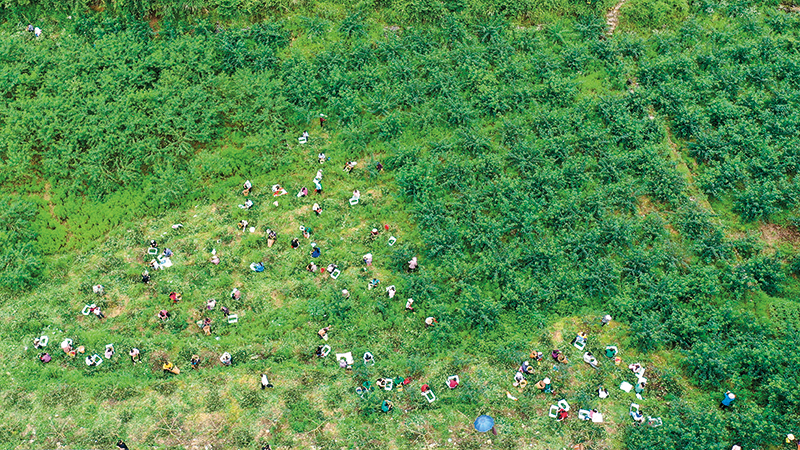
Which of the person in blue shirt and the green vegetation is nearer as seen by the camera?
the person in blue shirt

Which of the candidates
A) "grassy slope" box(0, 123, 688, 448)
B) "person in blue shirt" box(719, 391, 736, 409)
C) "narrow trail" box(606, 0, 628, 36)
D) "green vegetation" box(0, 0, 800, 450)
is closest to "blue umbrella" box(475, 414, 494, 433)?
"grassy slope" box(0, 123, 688, 448)

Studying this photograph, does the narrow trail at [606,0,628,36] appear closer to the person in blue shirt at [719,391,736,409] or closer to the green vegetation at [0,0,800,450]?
the green vegetation at [0,0,800,450]

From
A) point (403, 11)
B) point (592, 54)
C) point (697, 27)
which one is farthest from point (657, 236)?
point (403, 11)

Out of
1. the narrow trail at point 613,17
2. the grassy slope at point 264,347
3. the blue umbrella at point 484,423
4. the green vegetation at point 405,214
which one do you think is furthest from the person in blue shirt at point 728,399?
the narrow trail at point 613,17

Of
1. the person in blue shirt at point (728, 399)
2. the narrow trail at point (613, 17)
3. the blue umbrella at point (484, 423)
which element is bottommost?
the person in blue shirt at point (728, 399)

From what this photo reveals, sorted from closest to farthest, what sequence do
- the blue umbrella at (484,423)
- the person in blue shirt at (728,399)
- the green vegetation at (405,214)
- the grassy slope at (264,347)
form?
the blue umbrella at (484,423) < the grassy slope at (264,347) < the person in blue shirt at (728,399) < the green vegetation at (405,214)

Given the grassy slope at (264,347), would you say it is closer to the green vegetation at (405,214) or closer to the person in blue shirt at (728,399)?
the green vegetation at (405,214)

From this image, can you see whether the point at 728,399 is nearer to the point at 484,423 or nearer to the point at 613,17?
the point at 484,423
